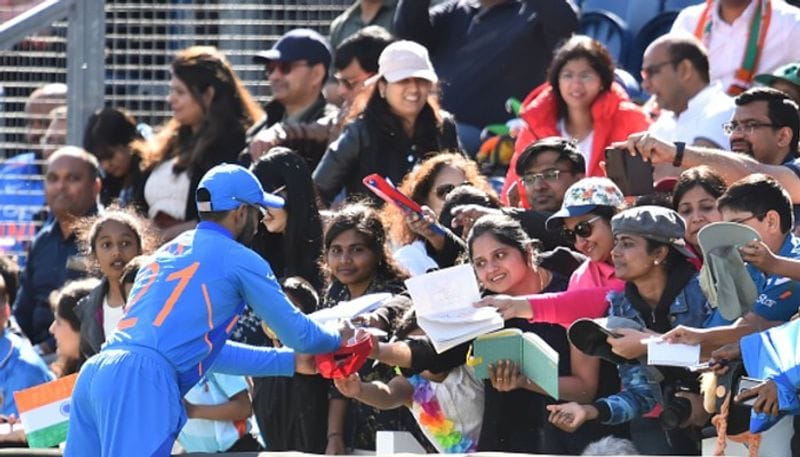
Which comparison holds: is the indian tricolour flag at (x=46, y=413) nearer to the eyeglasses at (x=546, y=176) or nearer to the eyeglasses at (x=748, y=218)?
the eyeglasses at (x=546, y=176)

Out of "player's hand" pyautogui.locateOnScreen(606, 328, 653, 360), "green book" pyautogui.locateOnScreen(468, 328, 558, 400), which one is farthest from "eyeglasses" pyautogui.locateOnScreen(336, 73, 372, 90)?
"player's hand" pyautogui.locateOnScreen(606, 328, 653, 360)

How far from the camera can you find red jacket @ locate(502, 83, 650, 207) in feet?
30.8

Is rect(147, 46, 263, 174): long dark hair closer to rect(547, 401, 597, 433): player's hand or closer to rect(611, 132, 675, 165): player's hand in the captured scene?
rect(611, 132, 675, 165): player's hand

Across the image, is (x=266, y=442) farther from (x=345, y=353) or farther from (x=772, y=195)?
(x=772, y=195)

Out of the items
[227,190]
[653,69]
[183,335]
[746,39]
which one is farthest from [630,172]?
[183,335]

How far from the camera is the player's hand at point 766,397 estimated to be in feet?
21.9

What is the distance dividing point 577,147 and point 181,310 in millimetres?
2411

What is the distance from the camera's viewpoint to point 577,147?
9211 millimetres

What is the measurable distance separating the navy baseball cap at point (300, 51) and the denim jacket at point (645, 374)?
3.83 m

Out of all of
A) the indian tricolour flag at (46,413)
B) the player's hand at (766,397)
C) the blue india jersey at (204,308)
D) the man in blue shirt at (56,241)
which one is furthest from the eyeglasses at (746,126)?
the man in blue shirt at (56,241)

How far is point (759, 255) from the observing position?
22.9 feet

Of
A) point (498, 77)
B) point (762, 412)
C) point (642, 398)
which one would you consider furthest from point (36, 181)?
point (762, 412)

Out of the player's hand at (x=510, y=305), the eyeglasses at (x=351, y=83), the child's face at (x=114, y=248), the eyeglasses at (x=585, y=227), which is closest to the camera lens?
the player's hand at (x=510, y=305)

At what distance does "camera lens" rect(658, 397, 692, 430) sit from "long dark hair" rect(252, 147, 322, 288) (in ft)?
8.86
